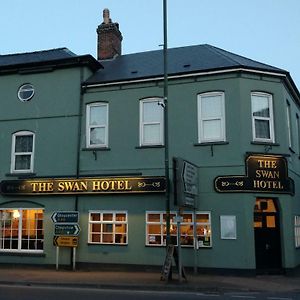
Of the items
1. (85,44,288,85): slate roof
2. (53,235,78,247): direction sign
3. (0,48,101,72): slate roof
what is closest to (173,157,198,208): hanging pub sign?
(85,44,288,85): slate roof

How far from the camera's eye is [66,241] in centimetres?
1819

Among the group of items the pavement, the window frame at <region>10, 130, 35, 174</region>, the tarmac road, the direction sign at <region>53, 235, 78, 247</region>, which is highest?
the window frame at <region>10, 130, 35, 174</region>

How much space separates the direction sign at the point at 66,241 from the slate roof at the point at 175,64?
6.60m

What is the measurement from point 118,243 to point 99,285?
171 inches

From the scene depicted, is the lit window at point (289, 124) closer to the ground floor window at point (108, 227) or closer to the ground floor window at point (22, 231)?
the ground floor window at point (108, 227)

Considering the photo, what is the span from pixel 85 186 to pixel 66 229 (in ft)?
6.19

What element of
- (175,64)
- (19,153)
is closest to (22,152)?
(19,153)

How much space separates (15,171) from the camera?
2020 cm

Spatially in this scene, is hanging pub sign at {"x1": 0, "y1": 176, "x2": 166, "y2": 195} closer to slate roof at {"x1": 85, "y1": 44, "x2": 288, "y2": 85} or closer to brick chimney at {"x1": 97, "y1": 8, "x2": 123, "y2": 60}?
slate roof at {"x1": 85, "y1": 44, "x2": 288, "y2": 85}

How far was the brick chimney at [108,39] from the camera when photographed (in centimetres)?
2411

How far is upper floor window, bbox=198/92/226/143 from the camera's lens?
1795cm

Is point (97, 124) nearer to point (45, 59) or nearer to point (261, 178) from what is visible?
point (45, 59)

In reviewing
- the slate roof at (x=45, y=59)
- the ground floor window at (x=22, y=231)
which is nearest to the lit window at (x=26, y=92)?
the slate roof at (x=45, y=59)

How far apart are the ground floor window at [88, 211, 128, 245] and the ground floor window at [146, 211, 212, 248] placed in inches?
41.6
